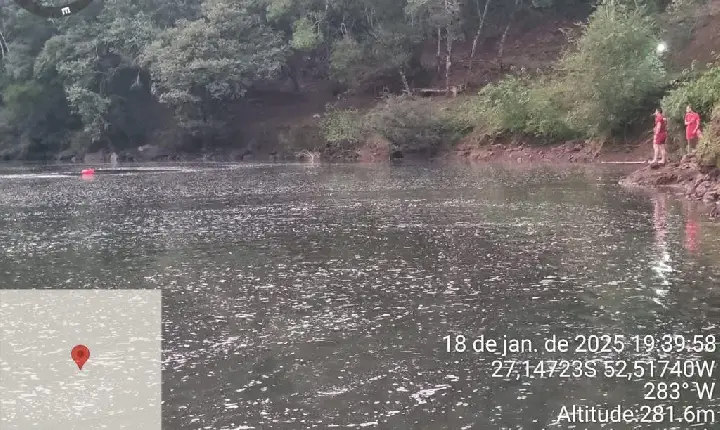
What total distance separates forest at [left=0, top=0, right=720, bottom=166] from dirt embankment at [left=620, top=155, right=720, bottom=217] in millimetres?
19293

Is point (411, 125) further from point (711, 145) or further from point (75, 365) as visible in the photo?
point (75, 365)

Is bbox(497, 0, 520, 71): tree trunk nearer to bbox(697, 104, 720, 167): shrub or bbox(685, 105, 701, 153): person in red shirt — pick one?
bbox(685, 105, 701, 153): person in red shirt

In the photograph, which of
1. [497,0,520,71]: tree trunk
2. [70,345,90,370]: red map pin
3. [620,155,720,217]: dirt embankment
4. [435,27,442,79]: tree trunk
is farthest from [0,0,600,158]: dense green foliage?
[70,345,90,370]: red map pin

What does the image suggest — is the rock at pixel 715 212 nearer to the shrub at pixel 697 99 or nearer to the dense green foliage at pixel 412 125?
the shrub at pixel 697 99

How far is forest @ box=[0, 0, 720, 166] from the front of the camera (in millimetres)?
52531

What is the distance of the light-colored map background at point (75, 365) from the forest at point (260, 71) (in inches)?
1460

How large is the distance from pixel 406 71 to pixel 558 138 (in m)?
19.2

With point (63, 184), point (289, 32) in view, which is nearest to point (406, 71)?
point (289, 32)

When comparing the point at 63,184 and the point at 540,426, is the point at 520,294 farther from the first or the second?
the point at 63,184

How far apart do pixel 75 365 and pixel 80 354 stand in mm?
256

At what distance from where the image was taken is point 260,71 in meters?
61.9

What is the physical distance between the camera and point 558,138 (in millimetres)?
46656

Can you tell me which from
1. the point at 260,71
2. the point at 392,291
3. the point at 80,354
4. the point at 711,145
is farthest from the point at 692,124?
the point at 260,71

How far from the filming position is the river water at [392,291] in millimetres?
7605
